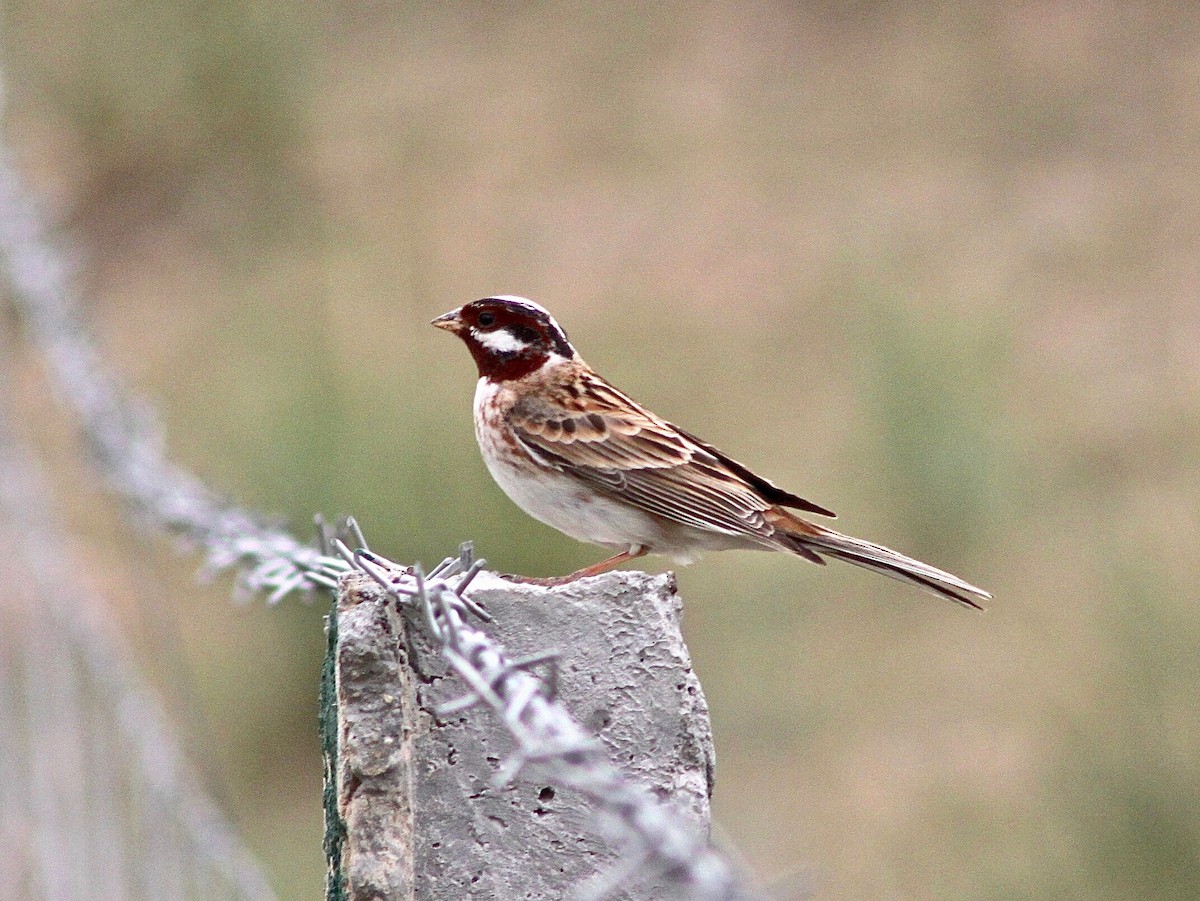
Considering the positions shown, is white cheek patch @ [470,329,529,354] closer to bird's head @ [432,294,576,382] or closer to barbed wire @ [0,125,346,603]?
bird's head @ [432,294,576,382]

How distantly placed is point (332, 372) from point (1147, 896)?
553cm

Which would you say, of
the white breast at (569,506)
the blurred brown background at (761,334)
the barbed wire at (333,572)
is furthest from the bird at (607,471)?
the blurred brown background at (761,334)

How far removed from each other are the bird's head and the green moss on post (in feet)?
6.52

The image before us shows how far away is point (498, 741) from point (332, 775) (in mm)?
256

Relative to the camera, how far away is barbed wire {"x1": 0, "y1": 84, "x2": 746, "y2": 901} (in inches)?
62.7

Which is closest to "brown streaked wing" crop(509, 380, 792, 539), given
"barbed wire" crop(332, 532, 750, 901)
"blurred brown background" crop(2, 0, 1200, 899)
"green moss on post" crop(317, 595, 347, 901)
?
"barbed wire" crop(332, 532, 750, 901)

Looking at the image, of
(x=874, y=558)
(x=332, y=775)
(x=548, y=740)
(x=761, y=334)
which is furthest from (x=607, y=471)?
(x=761, y=334)

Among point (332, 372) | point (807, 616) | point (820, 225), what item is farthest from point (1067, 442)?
point (332, 372)

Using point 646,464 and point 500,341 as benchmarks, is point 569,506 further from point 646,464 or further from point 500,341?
point 500,341

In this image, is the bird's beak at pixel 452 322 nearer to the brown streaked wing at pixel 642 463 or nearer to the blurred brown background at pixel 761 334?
the brown streaked wing at pixel 642 463

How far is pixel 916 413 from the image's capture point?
10719mm

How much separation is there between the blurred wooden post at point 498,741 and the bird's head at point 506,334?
7.03 feet

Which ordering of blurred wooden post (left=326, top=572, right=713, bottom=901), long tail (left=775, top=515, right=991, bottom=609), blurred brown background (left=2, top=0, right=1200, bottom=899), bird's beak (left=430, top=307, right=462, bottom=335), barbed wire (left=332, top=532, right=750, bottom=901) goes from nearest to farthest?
barbed wire (left=332, top=532, right=750, bottom=901), blurred wooden post (left=326, top=572, right=713, bottom=901), long tail (left=775, top=515, right=991, bottom=609), bird's beak (left=430, top=307, right=462, bottom=335), blurred brown background (left=2, top=0, right=1200, bottom=899)

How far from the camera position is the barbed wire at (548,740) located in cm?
154
